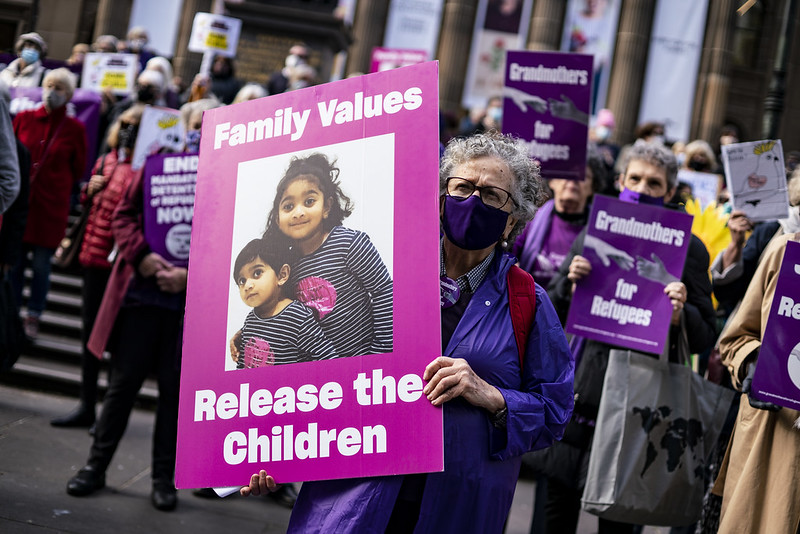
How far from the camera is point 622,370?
4.25 m

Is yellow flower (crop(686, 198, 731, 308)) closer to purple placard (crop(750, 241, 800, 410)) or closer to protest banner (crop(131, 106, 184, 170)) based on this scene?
purple placard (crop(750, 241, 800, 410))

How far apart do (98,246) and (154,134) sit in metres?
0.89

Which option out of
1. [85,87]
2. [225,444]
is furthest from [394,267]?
[85,87]

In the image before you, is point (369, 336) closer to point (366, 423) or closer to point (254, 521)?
point (366, 423)

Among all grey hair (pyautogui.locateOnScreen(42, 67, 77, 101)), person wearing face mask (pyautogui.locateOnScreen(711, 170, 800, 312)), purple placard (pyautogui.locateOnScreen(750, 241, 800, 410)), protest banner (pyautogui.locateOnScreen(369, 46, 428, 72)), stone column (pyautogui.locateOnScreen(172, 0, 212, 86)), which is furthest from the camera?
stone column (pyautogui.locateOnScreen(172, 0, 212, 86))

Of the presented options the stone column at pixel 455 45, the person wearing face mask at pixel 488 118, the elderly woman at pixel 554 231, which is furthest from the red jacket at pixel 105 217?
the stone column at pixel 455 45

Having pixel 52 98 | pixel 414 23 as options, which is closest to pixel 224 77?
pixel 52 98

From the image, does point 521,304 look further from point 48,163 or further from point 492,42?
point 492,42

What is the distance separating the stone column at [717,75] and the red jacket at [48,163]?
1238 inches

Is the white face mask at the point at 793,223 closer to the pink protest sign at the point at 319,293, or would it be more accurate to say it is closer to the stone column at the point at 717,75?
the pink protest sign at the point at 319,293

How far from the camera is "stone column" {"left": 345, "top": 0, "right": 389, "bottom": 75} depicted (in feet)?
117

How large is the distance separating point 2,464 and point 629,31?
33.0m

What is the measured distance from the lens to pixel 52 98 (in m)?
7.47

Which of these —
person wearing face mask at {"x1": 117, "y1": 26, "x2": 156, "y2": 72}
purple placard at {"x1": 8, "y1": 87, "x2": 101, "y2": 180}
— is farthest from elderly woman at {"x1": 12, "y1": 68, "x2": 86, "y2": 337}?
person wearing face mask at {"x1": 117, "y1": 26, "x2": 156, "y2": 72}
